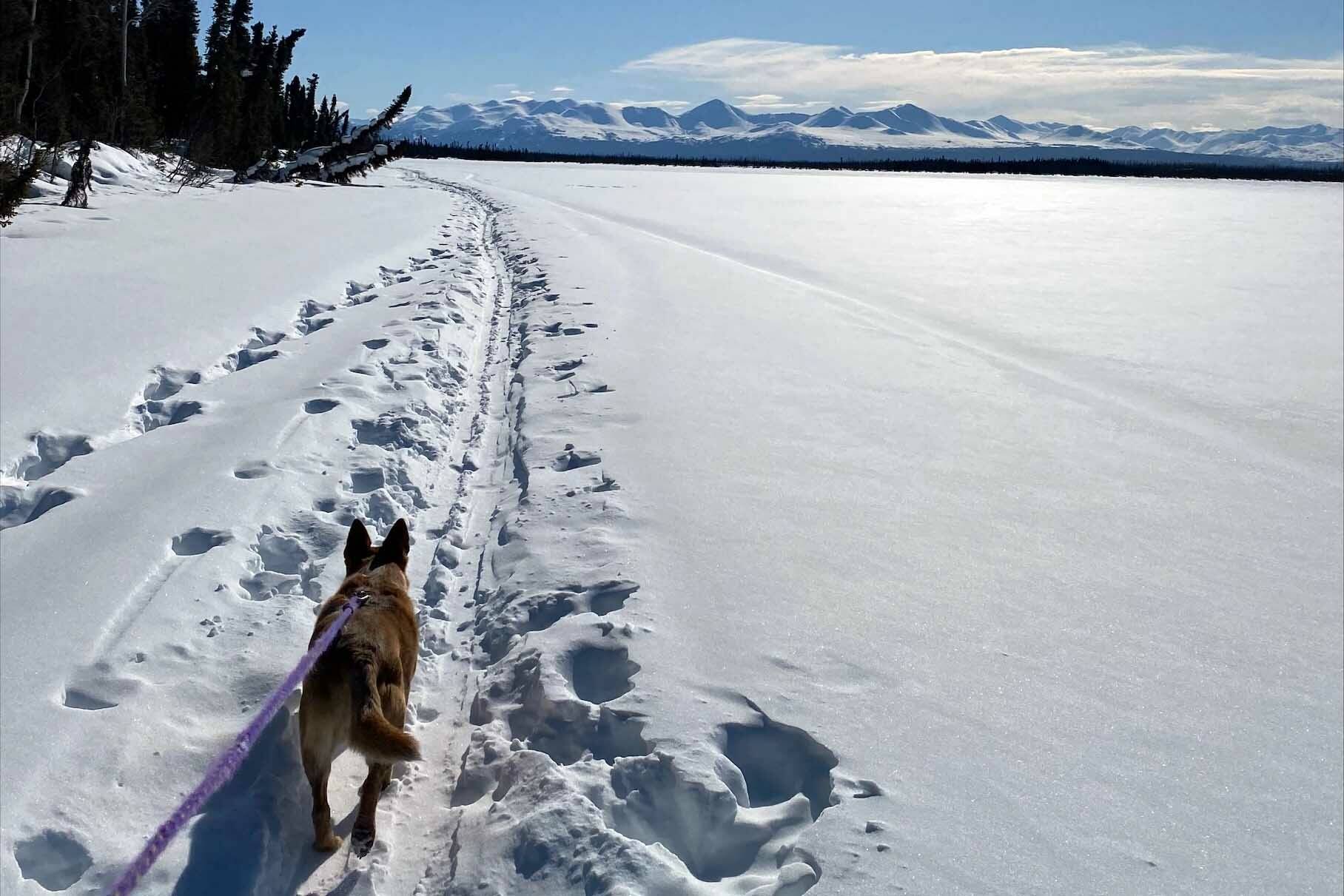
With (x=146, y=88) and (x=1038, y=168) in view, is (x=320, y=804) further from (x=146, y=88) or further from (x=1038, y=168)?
(x=1038, y=168)

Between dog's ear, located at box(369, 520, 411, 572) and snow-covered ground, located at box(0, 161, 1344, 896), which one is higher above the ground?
dog's ear, located at box(369, 520, 411, 572)

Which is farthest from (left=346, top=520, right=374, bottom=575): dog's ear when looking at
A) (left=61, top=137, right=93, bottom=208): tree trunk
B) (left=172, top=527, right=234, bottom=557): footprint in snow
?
(left=61, top=137, right=93, bottom=208): tree trunk

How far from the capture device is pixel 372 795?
8.65ft

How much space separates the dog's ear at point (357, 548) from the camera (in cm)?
362

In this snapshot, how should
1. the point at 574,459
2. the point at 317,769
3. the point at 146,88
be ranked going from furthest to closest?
the point at 146,88 → the point at 574,459 → the point at 317,769

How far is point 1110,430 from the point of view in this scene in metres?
7.59

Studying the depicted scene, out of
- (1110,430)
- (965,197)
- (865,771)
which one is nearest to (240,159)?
(965,197)

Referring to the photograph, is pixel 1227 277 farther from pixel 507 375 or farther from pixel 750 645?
pixel 750 645

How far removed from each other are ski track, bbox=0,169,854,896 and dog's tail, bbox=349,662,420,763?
427 mm

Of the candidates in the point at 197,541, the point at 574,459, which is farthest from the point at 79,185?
the point at 197,541

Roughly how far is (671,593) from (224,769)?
2.33m

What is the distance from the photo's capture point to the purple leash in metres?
1.78

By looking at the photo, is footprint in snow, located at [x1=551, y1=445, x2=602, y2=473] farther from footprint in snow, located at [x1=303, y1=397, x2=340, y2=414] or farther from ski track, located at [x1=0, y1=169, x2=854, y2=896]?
footprint in snow, located at [x1=303, y1=397, x2=340, y2=414]

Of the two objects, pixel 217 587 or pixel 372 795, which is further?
pixel 217 587
